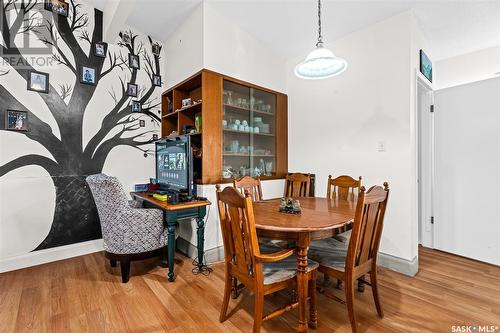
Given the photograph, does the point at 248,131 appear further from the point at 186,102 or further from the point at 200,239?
the point at 200,239

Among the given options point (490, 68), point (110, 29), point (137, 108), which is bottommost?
point (137, 108)

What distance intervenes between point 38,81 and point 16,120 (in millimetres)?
495

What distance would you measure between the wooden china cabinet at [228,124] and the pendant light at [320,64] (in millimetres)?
1115

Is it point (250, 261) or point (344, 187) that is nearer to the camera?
point (250, 261)

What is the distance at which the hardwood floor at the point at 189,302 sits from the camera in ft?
5.38

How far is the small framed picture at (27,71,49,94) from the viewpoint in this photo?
256cm

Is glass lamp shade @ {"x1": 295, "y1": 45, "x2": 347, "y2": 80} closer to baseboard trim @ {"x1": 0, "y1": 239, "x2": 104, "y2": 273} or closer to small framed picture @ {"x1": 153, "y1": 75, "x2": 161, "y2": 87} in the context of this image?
small framed picture @ {"x1": 153, "y1": 75, "x2": 161, "y2": 87}

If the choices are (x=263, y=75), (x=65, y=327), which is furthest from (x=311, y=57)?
(x=65, y=327)

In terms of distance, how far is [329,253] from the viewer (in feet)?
5.67

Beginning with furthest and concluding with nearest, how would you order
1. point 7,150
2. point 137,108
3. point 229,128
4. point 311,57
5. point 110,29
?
1. point 137,108
2. point 229,128
3. point 110,29
4. point 7,150
5. point 311,57

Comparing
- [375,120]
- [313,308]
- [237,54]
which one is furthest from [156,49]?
[313,308]

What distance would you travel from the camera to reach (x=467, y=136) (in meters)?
2.85

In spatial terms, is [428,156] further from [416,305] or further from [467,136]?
[416,305]

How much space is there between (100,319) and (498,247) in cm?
403
